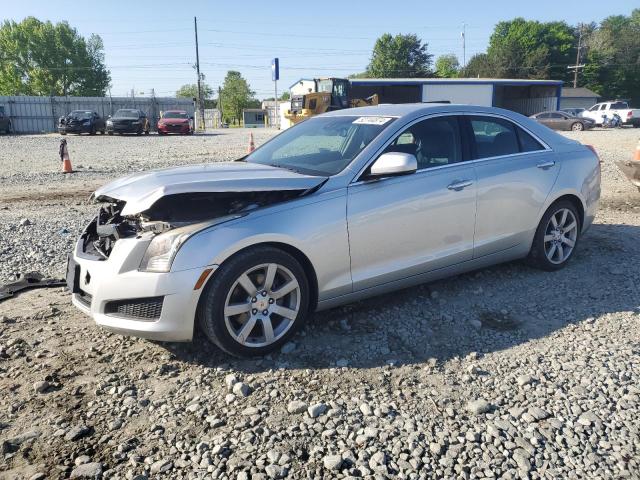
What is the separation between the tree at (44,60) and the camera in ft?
277

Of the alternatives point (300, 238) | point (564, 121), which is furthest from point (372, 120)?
point (564, 121)

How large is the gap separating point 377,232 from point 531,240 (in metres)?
1.92

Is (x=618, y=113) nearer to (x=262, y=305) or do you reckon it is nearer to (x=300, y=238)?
(x=300, y=238)

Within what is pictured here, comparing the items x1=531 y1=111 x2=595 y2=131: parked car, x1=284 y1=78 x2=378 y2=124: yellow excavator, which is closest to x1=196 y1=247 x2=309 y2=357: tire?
x1=284 y1=78 x2=378 y2=124: yellow excavator

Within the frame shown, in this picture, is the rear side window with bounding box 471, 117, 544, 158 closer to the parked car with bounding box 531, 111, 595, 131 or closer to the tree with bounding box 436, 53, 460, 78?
the parked car with bounding box 531, 111, 595, 131

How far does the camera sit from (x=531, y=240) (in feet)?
16.6

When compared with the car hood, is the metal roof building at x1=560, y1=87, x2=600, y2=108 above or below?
above

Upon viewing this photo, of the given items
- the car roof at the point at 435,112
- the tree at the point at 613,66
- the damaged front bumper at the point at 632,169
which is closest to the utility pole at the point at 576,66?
the tree at the point at 613,66

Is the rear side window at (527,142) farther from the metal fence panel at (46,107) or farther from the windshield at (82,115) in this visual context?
the metal fence panel at (46,107)

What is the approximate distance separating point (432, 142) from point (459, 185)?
437 mm

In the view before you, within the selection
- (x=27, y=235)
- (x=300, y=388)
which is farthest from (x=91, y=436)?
(x=27, y=235)

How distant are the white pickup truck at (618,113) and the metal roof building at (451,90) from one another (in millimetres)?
9111

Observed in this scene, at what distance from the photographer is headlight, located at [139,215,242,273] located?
3.30 m

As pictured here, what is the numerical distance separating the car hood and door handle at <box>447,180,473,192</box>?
1.16 meters
